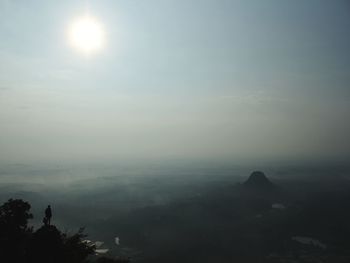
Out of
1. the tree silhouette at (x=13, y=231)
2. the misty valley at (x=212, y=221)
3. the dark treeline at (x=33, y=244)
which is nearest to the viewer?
the dark treeline at (x=33, y=244)

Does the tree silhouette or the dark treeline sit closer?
the dark treeline

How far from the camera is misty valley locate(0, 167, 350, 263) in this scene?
77.6 meters

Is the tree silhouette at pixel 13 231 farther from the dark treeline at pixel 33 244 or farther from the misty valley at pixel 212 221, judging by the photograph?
the misty valley at pixel 212 221

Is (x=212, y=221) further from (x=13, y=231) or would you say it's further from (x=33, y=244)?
(x=33, y=244)

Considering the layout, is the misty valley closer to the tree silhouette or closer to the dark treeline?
the tree silhouette

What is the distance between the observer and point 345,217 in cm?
10931

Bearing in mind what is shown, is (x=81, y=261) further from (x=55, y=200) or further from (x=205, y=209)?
(x=55, y=200)

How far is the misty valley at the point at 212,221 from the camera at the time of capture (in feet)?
255

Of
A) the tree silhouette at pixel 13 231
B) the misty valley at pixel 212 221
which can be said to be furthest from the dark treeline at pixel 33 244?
the misty valley at pixel 212 221

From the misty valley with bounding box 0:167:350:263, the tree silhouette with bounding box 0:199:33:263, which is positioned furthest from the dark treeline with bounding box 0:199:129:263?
the misty valley with bounding box 0:167:350:263

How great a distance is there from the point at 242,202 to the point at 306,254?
55958 millimetres

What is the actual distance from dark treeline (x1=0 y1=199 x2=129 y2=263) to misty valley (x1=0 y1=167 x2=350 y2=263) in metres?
27.3

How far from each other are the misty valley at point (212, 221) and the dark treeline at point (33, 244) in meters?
27.3

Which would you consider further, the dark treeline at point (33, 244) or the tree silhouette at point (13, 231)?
the tree silhouette at point (13, 231)
